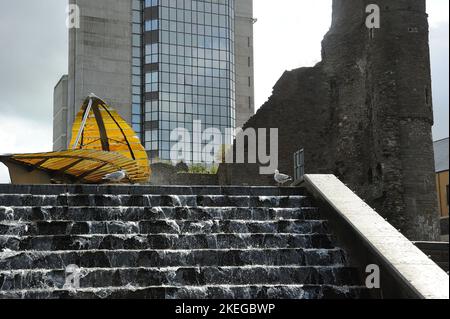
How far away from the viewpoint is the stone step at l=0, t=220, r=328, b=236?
39.8 ft

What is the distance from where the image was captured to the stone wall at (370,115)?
81.6 ft

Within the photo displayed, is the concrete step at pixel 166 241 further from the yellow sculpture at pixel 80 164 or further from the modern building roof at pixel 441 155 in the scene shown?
the modern building roof at pixel 441 155

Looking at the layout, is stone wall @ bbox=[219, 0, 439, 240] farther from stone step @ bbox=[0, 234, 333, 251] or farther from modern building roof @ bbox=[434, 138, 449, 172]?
modern building roof @ bbox=[434, 138, 449, 172]

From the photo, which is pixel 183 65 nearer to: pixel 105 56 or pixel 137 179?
pixel 105 56

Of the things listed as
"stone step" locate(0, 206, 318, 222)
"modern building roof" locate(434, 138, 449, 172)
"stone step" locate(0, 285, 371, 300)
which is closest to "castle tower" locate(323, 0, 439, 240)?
"stone step" locate(0, 206, 318, 222)

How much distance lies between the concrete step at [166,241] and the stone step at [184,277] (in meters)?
0.80

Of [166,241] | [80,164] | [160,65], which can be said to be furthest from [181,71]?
[166,241]

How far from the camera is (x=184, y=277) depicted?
10961 mm

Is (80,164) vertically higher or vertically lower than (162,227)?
higher

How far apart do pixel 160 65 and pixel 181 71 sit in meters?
1.90

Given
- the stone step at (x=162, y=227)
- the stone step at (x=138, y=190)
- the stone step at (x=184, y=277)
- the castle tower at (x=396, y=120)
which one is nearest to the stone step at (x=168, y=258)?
the stone step at (x=184, y=277)

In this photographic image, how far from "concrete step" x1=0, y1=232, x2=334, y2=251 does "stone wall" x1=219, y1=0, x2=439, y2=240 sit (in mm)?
12869

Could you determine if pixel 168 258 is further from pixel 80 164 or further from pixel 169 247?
pixel 80 164

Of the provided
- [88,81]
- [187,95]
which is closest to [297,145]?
[187,95]
